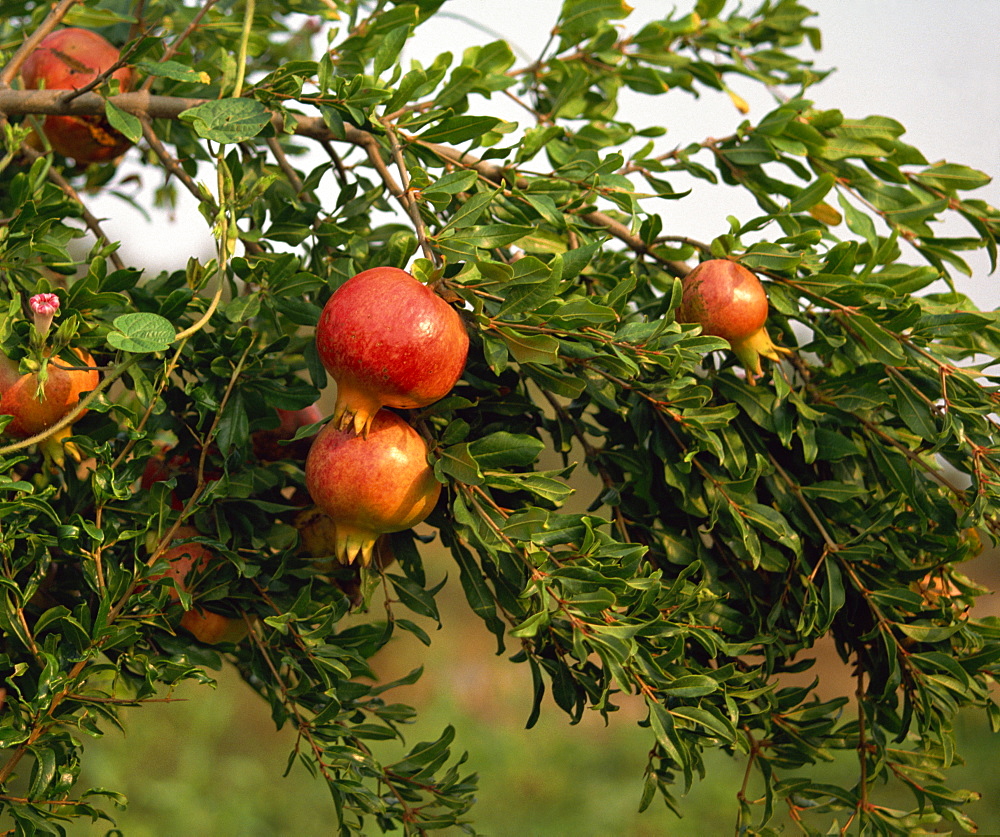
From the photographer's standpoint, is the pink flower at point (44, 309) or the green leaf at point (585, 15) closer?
the pink flower at point (44, 309)

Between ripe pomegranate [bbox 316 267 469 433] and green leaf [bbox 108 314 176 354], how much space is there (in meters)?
0.09

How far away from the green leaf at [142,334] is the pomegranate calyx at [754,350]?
14.9 inches

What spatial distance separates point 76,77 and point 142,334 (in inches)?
16.3

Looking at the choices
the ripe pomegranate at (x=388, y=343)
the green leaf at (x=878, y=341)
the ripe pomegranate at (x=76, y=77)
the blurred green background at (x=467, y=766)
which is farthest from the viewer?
the blurred green background at (x=467, y=766)

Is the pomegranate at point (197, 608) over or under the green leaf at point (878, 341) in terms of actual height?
under

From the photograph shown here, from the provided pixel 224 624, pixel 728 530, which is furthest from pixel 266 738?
pixel 728 530

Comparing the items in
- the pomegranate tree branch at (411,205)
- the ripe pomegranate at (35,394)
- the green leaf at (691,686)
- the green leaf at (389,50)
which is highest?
the green leaf at (389,50)

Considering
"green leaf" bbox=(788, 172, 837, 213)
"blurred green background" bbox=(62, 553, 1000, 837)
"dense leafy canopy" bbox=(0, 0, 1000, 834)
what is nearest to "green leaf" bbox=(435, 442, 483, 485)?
"dense leafy canopy" bbox=(0, 0, 1000, 834)

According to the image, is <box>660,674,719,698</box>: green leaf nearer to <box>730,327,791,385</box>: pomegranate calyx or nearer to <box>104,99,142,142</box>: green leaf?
<box>730,327,791,385</box>: pomegranate calyx

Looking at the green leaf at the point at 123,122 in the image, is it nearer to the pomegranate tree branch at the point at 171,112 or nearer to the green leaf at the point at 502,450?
the pomegranate tree branch at the point at 171,112

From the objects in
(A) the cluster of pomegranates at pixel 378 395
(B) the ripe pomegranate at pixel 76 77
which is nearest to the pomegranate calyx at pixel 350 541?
(A) the cluster of pomegranates at pixel 378 395

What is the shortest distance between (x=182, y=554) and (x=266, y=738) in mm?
2056

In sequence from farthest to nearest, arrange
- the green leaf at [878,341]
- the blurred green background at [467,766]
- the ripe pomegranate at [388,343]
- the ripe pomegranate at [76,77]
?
the blurred green background at [467,766]
the ripe pomegranate at [76,77]
the green leaf at [878,341]
the ripe pomegranate at [388,343]

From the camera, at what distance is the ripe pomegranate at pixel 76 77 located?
2.66 feet
